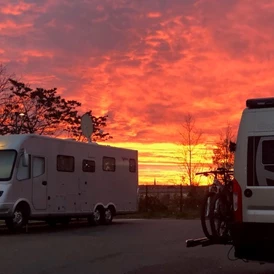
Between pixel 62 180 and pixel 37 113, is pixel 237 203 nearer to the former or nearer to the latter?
pixel 62 180

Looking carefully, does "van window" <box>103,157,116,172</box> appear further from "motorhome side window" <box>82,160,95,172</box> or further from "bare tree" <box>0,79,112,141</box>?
"bare tree" <box>0,79,112,141</box>

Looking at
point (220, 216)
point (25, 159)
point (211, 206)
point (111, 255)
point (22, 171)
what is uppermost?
point (25, 159)

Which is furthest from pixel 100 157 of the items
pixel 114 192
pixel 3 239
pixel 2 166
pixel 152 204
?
pixel 152 204

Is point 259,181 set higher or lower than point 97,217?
higher

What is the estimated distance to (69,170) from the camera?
19938 millimetres

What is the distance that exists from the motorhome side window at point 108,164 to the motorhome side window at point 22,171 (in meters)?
4.70

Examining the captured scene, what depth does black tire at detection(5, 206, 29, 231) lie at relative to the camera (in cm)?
1720

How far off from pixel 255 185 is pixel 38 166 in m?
11.4

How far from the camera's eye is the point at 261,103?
8.22 m

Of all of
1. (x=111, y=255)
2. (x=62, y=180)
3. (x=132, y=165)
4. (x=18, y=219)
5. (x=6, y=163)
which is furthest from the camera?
(x=132, y=165)

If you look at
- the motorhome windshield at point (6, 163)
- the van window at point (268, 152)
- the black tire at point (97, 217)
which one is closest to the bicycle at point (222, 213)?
the van window at point (268, 152)

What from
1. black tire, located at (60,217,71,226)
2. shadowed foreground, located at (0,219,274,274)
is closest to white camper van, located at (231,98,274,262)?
shadowed foreground, located at (0,219,274,274)

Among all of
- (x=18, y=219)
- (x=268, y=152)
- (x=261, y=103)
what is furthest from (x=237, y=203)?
(x=18, y=219)

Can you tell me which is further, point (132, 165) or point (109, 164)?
point (132, 165)
